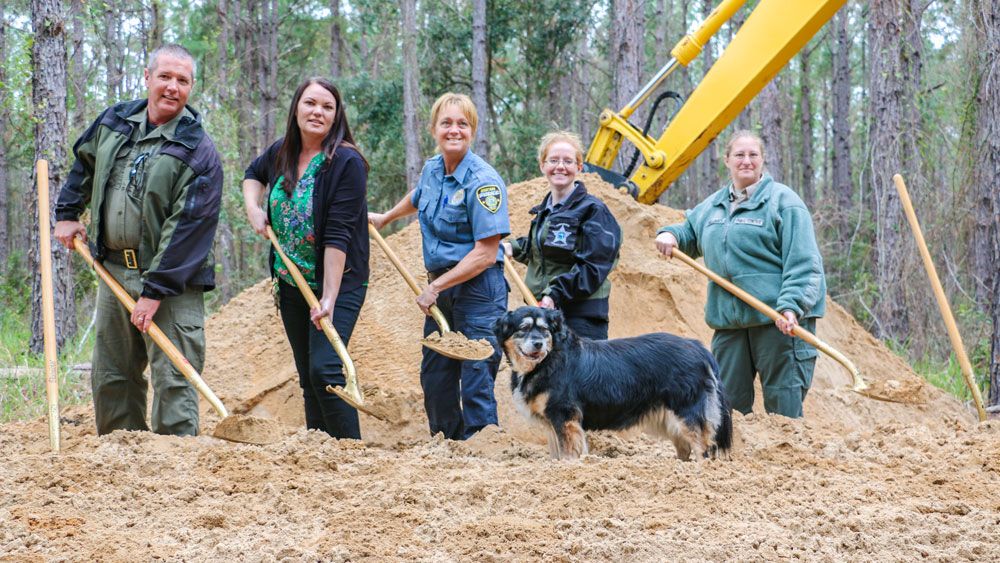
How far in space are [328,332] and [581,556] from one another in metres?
2.02

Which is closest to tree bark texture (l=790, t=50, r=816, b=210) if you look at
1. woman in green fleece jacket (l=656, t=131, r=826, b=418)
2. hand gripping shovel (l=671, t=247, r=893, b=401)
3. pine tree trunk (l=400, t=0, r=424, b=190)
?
pine tree trunk (l=400, t=0, r=424, b=190)

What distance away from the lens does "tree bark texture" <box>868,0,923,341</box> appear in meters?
10.0

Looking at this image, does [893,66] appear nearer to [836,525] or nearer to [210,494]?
[836,525]

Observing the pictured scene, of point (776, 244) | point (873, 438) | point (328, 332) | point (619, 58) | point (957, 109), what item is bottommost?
point (873, 438)

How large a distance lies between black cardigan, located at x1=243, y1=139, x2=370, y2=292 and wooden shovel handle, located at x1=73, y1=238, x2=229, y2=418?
0.79m

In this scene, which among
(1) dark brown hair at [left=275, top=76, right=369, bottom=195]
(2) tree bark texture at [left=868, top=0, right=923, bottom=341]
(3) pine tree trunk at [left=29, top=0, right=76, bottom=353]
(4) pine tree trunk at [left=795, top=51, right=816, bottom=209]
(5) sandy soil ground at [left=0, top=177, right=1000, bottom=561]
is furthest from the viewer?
(4) pine tree trunk at [left=795, top=51, right=816, bottom=209]

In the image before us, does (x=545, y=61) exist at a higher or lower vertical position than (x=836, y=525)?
higher

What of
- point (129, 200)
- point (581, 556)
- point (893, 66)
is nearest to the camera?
point (581, 556)

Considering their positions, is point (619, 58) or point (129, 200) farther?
point (619, 58)

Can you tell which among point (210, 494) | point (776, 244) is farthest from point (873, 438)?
point (210, 494)

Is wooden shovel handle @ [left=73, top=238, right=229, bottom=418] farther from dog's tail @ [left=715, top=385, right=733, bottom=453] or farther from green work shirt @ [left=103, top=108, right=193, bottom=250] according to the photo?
dog's tail @ [left=715, top=385, right=733, bottom=453]

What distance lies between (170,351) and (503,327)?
164cm

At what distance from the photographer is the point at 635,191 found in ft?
29.1

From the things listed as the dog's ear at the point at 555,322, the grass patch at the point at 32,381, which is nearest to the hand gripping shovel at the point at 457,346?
the dog's ear at the point at 555,322
